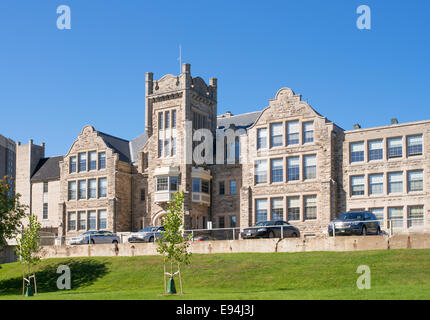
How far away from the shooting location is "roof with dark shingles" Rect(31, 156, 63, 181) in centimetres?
7138

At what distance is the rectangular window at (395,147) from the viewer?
167ft

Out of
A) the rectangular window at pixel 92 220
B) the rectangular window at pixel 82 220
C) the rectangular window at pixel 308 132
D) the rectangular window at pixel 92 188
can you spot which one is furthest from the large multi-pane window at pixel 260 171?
the rectangular window at pixel 82 220

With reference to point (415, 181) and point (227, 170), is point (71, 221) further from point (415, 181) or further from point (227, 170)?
point (415, 181)

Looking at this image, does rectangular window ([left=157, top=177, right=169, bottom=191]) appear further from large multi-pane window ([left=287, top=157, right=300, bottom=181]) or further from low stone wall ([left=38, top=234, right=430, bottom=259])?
low stone wall ([left=38, top=234, right=430, bottom=259])

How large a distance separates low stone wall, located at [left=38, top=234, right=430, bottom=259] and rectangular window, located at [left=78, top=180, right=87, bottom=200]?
1367 cm

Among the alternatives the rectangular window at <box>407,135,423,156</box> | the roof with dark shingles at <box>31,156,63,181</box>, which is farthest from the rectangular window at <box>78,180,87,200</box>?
the rectangular window at <box>407,135,423,156</box>

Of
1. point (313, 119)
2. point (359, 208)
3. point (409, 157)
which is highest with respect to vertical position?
point (313, 119)

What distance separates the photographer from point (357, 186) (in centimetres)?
5244

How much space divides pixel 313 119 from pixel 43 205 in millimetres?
33691

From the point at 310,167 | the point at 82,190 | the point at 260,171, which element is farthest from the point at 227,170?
the point at 82,190

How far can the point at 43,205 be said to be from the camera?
233ft

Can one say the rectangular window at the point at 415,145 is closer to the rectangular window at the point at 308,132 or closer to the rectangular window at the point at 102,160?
the rectangular window at the point at 308,132
